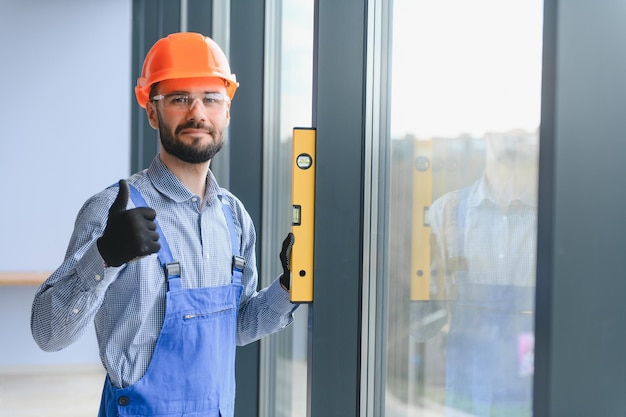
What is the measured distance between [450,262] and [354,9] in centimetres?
61

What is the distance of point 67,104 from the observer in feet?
20.0

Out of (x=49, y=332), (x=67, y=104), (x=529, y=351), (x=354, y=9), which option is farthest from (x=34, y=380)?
(x=529, y=351)

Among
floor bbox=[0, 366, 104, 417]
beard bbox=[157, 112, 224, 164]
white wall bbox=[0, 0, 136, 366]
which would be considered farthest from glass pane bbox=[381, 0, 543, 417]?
white wall bbox=[0, 0, 136, 366]

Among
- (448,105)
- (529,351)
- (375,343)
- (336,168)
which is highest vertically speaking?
(448,105)

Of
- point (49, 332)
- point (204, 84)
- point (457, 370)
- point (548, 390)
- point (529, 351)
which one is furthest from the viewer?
point (204, 84)

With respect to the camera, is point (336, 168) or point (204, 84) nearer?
point (336, 168)

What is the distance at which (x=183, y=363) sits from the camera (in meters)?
1.69

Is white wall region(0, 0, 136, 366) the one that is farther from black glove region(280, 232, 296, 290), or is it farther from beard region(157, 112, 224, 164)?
black glove region(280, 232, 296, 290)

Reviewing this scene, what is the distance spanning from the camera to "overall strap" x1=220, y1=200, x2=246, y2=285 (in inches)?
73.4

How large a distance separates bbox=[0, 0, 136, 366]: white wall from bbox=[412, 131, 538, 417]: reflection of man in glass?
16.4 ft

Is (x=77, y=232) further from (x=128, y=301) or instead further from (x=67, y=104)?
(x=67, y=104)

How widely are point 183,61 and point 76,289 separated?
67cm

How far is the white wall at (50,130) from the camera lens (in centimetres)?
602

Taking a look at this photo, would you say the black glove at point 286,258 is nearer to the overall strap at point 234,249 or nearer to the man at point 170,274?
the man at point 170,274
